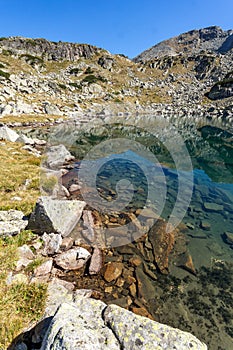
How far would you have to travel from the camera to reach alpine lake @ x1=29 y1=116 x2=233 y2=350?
6.70 meters

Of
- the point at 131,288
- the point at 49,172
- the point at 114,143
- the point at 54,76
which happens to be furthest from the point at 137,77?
the point at 131,288

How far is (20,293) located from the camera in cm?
556

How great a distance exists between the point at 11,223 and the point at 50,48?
167218 millimetres

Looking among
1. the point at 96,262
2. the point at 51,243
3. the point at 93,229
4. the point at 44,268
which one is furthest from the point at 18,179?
the point at 96,262

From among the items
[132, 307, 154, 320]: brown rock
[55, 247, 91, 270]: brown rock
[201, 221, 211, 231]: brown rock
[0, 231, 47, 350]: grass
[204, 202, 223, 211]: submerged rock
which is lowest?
[132, 307, 154, 320]: brown rock

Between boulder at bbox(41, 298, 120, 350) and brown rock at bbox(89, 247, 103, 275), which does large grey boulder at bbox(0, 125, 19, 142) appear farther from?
boulder at bbox(41, 298, 120, 350)

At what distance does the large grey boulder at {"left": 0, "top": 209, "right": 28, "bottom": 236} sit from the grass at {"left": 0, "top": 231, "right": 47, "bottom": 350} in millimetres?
1556

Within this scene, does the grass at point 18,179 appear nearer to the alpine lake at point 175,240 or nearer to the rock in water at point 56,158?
the rock in water at point 56,158

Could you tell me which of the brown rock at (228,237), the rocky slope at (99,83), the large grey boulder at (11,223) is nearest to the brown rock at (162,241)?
the brown rock at (228,237)

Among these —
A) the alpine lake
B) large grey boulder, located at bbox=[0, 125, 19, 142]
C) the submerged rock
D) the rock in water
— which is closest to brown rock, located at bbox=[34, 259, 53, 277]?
the alpine lake

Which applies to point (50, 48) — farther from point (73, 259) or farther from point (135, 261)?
point (135, 261)

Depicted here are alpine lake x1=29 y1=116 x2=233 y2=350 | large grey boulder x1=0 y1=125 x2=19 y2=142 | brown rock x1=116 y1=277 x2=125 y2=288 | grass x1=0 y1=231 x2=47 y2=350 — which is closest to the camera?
grass x1=0 y1=231 x2=47 y2=350

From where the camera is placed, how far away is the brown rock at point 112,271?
25.1 ft

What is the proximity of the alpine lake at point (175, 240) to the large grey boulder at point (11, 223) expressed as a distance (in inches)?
110
